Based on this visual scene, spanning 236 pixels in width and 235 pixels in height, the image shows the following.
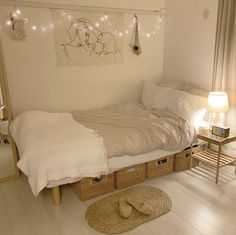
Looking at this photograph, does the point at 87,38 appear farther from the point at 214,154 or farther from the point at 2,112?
the point at 214,154

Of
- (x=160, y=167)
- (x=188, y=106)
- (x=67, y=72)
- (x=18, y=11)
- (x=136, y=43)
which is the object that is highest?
(x=18, y=11)

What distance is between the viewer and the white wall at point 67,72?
9.48 ft

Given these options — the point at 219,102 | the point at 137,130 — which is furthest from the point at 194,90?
the point at 137,130

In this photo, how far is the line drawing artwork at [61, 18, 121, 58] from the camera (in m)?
3.11

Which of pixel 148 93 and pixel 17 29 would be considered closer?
pixel 17 29

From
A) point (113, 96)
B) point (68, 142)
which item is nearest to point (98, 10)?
point (113, 96)

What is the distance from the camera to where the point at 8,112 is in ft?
9.12

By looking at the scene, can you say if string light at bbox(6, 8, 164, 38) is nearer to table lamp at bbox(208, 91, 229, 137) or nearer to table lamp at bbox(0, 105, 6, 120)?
table lamp at bbox(0, 105, 6, 120)

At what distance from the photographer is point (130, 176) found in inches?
102

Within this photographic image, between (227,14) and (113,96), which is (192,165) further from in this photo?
(227,14)

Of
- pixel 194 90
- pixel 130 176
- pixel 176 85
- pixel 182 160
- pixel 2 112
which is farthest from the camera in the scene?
pixel 176 85

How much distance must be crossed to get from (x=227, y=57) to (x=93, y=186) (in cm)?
208

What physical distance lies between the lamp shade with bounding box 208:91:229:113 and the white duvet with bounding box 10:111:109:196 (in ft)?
4.40

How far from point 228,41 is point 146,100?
131cm
